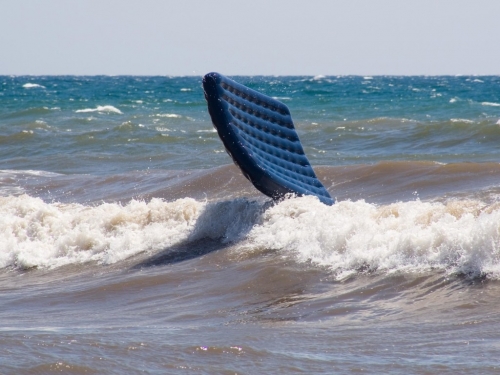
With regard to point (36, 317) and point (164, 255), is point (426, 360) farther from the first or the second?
point (164, 255)

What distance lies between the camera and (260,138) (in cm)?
906

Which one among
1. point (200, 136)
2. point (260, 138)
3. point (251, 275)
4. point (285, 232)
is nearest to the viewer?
point (251, 275)

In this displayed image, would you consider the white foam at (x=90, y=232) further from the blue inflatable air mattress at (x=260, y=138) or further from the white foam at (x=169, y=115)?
the white foam at (x=169, y=115)

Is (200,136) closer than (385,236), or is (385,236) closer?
(385,236)

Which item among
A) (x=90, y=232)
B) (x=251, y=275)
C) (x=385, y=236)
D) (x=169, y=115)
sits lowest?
(x=169, y=115)

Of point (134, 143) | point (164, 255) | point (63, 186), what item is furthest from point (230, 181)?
point (134, 143)

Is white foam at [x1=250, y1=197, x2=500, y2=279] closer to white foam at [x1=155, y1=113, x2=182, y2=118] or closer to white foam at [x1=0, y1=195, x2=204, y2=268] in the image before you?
white foam at [x1=0, y1=195, x2=204, y2=268]

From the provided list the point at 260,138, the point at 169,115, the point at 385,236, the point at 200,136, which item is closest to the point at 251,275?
the point at 385,236

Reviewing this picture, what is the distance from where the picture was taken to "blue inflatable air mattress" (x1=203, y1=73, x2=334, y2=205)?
8398 millimetres

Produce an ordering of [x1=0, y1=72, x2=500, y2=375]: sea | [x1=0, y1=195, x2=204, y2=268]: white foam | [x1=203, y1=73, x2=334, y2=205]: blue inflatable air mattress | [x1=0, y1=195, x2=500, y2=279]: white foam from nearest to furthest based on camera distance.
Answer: [x1=0, y1=72, x2=500, y2=375]: sea < [x1=0, y1=195, x2=500, y2=279]: white foam < [x1=203, y1=73, x2=334, y2=205]: blue inflatable air mattress < [x1=0, y1=195, x2=204, y2=268]: white foam

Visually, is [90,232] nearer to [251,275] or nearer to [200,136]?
[251,275]

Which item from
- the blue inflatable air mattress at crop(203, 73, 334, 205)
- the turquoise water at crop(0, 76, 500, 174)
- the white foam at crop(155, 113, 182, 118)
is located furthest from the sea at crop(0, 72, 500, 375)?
the white foam at crop(155, 113, 182, 118)

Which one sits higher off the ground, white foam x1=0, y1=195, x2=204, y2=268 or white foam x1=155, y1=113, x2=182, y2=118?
white foam x1=0, y1=195, x2=204, y2=268

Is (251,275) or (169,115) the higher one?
(251,275)
